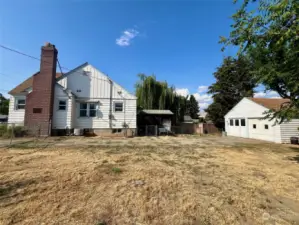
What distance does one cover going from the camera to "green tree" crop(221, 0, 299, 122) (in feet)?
11.8

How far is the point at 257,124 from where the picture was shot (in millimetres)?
13812

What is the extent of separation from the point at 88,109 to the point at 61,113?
223 centimetres

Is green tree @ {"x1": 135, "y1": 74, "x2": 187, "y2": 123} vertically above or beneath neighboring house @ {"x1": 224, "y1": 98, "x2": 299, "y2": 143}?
above

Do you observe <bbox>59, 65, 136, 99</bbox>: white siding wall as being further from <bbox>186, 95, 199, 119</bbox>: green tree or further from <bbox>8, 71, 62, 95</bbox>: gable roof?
<bbox>186, 95, 199, 119</bbox>: green tree

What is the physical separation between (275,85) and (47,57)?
1582cm

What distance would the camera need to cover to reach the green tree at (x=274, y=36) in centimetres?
361

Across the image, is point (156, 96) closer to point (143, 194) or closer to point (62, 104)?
point (62, 104)

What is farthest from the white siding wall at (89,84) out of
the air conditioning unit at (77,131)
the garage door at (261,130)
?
the garage door at (261,130)

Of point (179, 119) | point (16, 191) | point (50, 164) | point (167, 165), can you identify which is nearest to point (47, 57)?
point (50, 164)

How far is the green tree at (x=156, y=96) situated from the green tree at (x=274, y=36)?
14.4 meters

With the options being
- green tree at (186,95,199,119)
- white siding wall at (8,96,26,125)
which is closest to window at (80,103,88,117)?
white siding wall at (8,96,26,125)

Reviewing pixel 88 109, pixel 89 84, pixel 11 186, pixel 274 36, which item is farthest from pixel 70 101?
pixel 274 36

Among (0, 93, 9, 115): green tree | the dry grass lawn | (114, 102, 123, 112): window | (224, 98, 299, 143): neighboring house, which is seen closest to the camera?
the dry grass lawn

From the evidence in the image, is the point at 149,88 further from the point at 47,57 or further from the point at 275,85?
the point at 275,85
